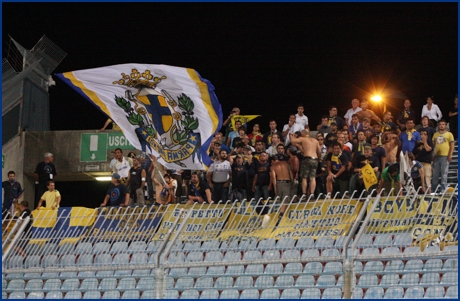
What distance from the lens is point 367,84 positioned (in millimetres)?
23891

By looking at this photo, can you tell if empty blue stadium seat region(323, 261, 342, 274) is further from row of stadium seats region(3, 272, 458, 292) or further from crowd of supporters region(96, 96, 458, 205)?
crowd of supporters region(96, 96, 458, 205)

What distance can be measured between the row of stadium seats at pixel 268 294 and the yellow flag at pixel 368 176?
3942mm

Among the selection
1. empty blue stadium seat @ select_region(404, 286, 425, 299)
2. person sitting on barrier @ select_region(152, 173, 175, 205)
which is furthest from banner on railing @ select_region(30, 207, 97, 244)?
empty blue stadium seat @ select_region(404, 286, 425, 299)

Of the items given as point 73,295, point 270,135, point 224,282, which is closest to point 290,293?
point 224,282

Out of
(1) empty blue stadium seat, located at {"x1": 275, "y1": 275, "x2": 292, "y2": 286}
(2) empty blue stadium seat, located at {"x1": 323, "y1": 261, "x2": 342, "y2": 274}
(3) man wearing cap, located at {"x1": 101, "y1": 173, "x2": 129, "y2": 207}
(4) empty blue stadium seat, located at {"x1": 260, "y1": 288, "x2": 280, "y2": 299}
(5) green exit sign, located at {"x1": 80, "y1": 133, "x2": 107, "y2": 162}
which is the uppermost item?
(2) empty blue stadium seat, located at {"x1": 323, "y1": 261, "x2": 342, "y2": 274}

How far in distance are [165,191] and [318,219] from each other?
5.03 meters

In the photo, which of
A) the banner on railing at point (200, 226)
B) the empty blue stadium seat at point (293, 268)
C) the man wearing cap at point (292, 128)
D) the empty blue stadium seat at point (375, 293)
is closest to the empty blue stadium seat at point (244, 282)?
the empty blue stadium seat at point (293, 268)

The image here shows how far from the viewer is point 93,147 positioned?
20906mm

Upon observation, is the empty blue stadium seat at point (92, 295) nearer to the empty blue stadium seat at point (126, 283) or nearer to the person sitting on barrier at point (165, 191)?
the empty blue stadium seat at point (126, 283)

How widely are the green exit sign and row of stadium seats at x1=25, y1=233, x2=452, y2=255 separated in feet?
25.8

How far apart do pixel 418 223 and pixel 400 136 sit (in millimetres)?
5264

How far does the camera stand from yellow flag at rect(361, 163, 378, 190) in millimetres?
14289

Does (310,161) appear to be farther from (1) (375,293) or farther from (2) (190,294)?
(1) (375,293)

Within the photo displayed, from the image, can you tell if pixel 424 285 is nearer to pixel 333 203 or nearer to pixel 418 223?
pixel 418 223
